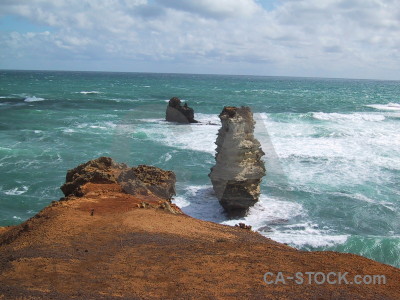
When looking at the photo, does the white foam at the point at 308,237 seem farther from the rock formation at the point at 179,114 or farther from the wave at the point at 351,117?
the wave at the point at 351,117

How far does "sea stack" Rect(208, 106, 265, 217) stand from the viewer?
1641 cm

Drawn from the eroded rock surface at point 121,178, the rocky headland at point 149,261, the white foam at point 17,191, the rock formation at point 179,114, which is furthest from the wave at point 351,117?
the rocky headland at point 149,261

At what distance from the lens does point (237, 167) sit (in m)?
16.5

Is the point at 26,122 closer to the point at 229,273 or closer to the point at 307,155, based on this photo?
the point at 307,155

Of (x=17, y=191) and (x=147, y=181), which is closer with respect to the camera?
(x=147, y=181)

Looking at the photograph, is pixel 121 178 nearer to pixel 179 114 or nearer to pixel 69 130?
pixel 69 130

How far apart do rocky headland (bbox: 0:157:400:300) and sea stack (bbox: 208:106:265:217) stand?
20.5ft

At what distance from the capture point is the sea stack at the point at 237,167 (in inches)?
646

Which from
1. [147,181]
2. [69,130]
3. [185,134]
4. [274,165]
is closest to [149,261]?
[147,181]

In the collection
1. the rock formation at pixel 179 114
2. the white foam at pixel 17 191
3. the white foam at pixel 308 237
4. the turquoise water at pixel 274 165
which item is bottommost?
the white foam at pixel 17 191

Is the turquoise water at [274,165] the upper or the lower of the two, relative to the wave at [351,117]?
lower

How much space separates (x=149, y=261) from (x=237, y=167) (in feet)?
32.4

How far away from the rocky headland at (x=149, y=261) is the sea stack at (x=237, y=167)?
6235 mm

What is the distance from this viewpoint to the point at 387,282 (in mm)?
6418
